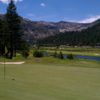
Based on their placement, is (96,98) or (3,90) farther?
(3,90)

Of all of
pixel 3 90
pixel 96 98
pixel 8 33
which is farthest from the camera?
pixel 8 33

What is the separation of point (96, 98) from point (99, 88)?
220cm

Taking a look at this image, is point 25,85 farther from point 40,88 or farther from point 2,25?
point 2,25

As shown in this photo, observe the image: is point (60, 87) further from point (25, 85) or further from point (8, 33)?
point (8, 33)

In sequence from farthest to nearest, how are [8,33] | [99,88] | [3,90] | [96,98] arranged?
1. [8,33]
2. [99,88]
3. [3,90]
4. [96,98]

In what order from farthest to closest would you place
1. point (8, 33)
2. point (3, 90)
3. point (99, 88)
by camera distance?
point (8, 33), point (99, 88), point (3, 90)

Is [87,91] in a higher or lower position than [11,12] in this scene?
lower

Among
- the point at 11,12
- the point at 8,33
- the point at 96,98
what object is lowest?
the point at 96,98

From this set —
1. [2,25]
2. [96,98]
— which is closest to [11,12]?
[2,25]

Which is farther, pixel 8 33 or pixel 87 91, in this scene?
pixel 8 33

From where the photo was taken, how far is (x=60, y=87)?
42.2 feet

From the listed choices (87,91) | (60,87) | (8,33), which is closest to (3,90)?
(60,87)

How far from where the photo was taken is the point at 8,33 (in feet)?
157

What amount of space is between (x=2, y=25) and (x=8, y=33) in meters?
2.44
